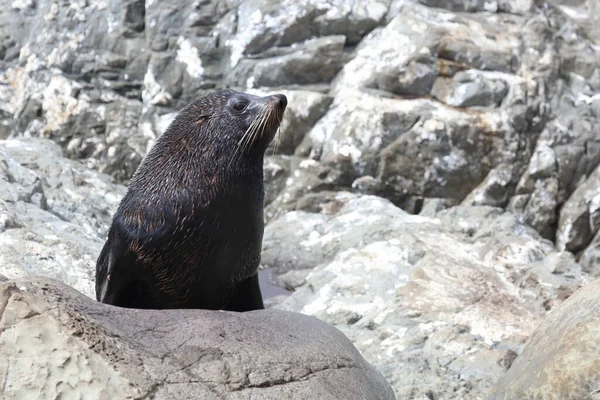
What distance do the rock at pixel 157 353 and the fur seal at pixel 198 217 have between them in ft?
1.14

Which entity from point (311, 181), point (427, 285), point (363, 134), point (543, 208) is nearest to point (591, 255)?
point (543, 208)

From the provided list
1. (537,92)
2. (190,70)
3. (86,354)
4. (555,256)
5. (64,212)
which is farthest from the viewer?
(190,70)

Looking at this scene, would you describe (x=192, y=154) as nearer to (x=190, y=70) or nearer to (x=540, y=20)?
(x=190, y=70)

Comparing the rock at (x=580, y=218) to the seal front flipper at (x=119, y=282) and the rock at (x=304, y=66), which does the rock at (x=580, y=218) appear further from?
the seal front flipper at (x=119, y=282)

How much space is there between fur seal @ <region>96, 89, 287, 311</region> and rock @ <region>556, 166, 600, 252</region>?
5.40 metres

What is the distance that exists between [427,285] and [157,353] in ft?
10.2

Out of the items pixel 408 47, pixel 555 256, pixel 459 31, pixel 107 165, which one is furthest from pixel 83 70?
pixel 555 256

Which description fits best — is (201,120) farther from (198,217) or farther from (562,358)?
(562,358)

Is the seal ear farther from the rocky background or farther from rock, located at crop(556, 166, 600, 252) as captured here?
rock, located at crop(556, 166, 600, 252)

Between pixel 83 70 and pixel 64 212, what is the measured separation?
12.6 ft

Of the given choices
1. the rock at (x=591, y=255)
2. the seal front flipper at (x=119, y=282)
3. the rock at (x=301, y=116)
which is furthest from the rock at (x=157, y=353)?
the rock at (x=301, y=116)

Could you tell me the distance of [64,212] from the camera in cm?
618

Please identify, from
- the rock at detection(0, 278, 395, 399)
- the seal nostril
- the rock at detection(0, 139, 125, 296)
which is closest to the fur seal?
the seal nostril

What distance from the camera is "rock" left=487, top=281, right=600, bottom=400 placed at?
115 inches
